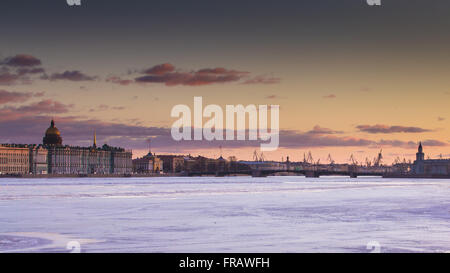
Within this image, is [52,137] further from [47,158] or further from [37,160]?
[37,160]

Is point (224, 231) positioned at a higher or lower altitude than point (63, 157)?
lower

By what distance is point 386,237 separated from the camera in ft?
47.4

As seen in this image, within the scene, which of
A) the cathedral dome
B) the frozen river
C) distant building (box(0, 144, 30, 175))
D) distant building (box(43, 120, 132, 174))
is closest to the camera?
the frozen river

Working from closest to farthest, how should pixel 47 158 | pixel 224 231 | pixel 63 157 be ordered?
pixel 224 231 < pixel 47 158 < pixel 63 157

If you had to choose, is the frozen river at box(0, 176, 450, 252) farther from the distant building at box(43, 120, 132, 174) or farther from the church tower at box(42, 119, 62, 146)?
Answer: the church tower at box(42, 119, 62, 146)

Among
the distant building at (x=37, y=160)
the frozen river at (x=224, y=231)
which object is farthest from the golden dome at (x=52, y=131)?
the frozen river at (x=224, y=231)

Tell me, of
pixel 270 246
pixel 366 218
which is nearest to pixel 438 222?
pixel 366 218

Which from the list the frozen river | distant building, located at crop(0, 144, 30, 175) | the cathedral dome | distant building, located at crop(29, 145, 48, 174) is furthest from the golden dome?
the frozen river

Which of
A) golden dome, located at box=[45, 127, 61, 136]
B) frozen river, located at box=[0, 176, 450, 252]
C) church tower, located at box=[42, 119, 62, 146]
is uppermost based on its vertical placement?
golden dome, located at box=[45, 127, 61, 136]

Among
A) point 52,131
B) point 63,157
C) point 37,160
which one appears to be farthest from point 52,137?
point 37,160

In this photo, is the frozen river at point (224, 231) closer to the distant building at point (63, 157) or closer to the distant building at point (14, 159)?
the distant building at point (14, 159)
